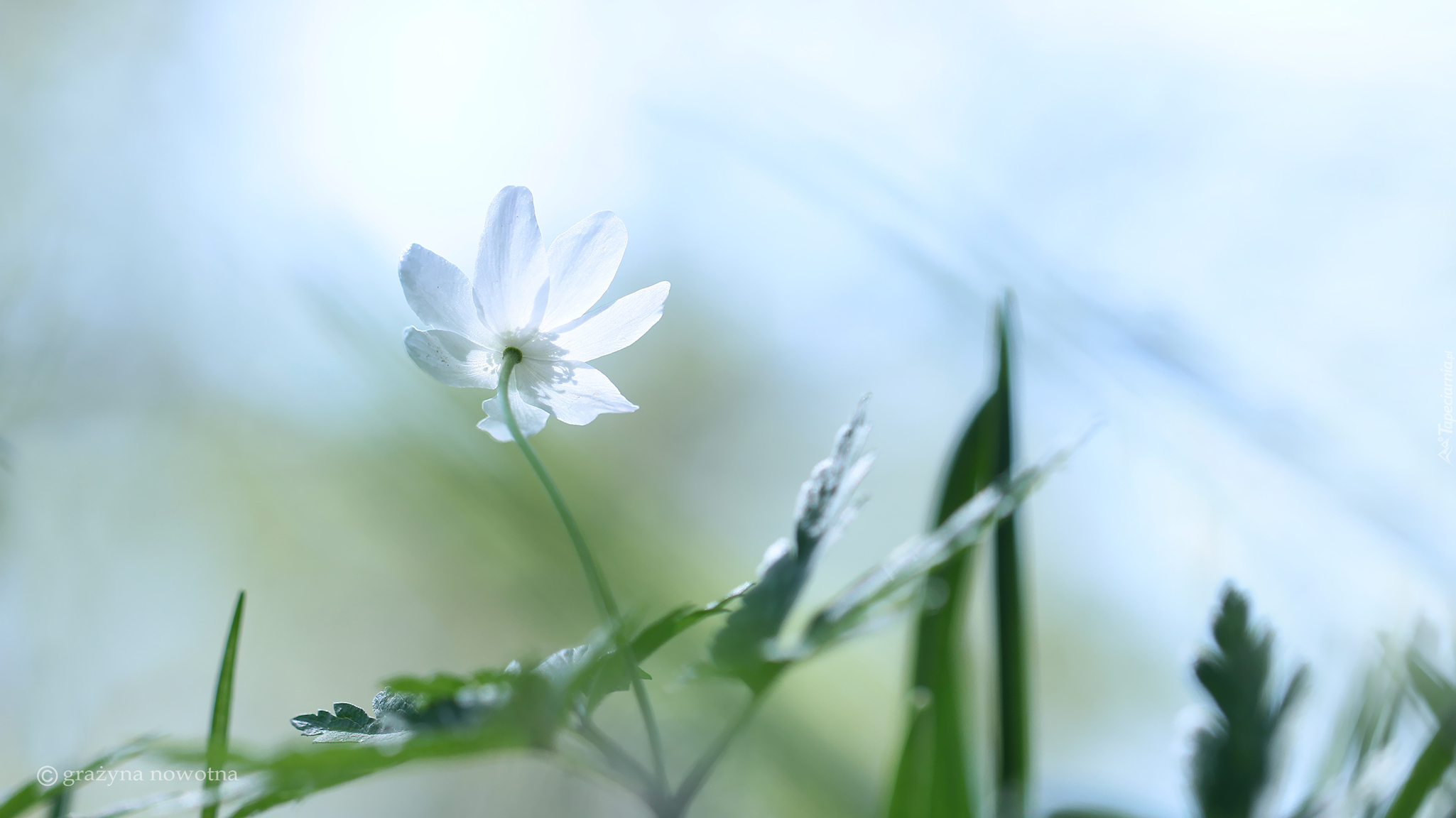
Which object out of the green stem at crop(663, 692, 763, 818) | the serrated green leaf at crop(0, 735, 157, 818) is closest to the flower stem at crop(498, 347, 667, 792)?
the green stem at crop(663, 692, 763, 818)

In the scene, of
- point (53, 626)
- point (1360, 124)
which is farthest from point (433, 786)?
point (1360, 124)

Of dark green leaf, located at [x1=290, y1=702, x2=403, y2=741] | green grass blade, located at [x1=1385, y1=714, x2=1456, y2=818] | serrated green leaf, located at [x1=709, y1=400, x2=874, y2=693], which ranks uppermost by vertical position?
dark green leaf, located at [x1=290, y1=702, x2=403, y2=741]

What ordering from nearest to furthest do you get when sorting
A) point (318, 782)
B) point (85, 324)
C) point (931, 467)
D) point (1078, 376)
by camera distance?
point (318, 782) < point (1078, 376) < point (931, 467) < point (85, 324)

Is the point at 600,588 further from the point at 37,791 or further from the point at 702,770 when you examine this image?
the point at 37,791

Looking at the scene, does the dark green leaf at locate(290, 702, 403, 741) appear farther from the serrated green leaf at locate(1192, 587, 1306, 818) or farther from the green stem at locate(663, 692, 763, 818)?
the serrated green leaf at locate(1192, 587, 1306, 818)

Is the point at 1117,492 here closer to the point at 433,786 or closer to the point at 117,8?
the point at 433,786

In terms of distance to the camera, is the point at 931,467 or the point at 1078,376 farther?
the point at 931,467

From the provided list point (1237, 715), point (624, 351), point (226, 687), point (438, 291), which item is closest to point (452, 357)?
point (438, 291)
